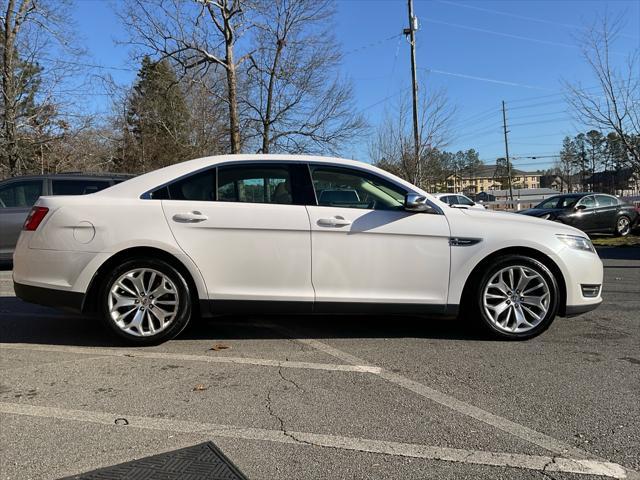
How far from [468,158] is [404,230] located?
309 ft

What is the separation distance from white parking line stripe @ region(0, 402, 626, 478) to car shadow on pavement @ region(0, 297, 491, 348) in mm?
1402

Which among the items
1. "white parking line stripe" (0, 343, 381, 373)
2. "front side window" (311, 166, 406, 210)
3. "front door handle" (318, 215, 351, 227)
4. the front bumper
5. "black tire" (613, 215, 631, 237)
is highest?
"front side window" (311, 166, 406, 210)

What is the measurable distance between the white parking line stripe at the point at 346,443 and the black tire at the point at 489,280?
1983 mm

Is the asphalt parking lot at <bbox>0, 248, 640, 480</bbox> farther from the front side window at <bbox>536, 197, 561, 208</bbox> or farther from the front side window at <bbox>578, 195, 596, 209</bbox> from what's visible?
the front side window at <bbox>536, 197, 561, 208</bbox>

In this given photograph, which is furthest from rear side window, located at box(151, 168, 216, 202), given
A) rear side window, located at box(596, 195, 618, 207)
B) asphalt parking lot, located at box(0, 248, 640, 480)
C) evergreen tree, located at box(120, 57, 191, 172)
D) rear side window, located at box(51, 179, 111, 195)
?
evergreen tree, located at box(120, 57, 191, 172)

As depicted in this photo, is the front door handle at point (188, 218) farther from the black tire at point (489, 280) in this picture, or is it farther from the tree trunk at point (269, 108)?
the tree trunk at point (269, 108)

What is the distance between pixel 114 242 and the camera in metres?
4.41

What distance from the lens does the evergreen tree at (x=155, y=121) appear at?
23.3 meters

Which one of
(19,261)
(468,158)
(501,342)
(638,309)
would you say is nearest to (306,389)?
(501,342)

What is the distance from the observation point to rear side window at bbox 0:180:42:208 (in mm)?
8961

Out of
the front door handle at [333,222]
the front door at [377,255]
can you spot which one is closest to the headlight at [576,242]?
the front door at [377,255]

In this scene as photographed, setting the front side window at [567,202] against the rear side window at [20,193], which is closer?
the rear side window at [20,193]

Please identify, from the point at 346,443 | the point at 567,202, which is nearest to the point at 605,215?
the point at 567,202

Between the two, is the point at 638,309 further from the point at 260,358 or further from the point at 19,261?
the point at 19,261
